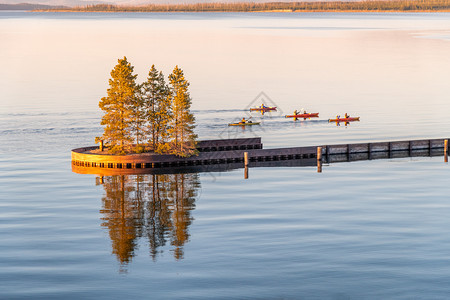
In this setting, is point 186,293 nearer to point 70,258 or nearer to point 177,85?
point 70,258

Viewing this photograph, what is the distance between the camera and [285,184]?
9194 centimetres

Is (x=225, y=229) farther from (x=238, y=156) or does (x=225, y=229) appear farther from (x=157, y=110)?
(x=157, y=110)

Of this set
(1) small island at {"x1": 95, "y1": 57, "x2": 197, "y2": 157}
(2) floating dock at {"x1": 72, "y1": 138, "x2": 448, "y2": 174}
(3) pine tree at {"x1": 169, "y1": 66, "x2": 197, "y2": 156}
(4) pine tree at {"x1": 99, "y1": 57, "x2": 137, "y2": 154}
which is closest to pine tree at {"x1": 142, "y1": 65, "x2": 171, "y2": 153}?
(1) small island at {"x1": 95, "y1": 57, "x2": 197, "y2": 157}

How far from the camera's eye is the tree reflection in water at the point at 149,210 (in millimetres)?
68062

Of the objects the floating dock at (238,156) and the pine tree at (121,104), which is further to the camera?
the pine tree at (121,104)

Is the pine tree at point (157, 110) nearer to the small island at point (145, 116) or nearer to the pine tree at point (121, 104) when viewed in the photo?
the small island at point (145, 116)

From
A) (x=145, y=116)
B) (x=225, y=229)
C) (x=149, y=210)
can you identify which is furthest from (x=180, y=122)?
(x=225, y=229)

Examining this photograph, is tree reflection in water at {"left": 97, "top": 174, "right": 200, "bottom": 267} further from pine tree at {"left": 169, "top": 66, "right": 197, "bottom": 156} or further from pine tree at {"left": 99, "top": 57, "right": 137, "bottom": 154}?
pine tree at {"left": 99, "top": 57, "right": 137, "bottom": 154}

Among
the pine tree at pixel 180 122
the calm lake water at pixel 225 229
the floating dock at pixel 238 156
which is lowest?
the calm lake water at pixel 225 229

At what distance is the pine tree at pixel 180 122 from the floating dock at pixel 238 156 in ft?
4.77

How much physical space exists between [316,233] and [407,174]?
32375 mm

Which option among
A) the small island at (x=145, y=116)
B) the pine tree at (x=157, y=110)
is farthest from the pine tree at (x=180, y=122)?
the pine tree at (x=157, y=110)

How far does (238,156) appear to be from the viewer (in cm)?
10531

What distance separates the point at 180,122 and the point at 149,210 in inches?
1002
